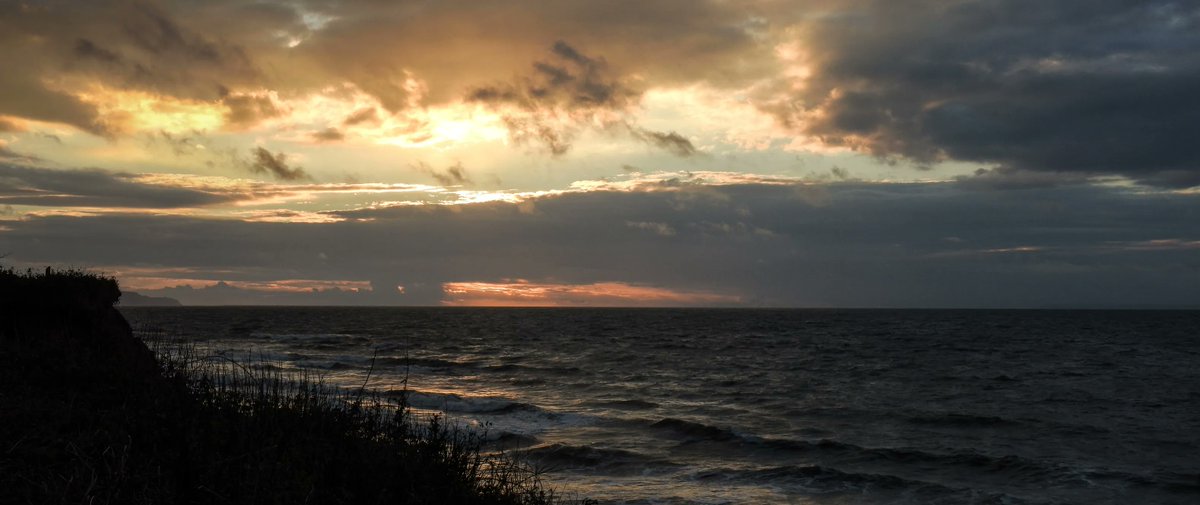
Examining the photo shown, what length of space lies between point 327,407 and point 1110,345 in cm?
8542

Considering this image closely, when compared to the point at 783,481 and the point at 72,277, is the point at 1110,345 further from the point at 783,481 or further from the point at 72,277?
the point at 72,277

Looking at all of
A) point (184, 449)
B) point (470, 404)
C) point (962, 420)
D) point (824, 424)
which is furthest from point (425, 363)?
point (184, 449)

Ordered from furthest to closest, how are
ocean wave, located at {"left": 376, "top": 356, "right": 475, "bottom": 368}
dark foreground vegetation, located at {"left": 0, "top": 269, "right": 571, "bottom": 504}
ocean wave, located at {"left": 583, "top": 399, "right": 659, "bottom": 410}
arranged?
1. ocean wave, located at {"left": 376, "top": 356, "right": 475, "bottom": 368}
2. ocean wave, located at {"left": 583, "top": 399, "right": 659, "bottom": 410}
3. dark foreground vegetation, located at {"left": 0, "top": 269, "right": 571, "bottom": 504}

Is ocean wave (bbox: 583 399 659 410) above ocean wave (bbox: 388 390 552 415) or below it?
below

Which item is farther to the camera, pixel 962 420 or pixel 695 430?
pixel 962 420

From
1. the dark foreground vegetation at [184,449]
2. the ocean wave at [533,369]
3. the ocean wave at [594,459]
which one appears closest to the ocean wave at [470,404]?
the ocean wave at [594,459]

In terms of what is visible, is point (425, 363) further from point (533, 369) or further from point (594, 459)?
point (594, 459)

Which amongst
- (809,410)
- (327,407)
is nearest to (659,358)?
(809,410)

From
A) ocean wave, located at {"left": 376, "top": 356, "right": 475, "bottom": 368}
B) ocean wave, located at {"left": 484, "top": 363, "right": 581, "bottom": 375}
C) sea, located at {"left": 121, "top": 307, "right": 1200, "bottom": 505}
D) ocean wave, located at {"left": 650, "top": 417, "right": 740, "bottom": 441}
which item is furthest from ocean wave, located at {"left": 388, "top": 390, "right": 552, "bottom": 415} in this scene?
ocean wave, located at {"left": 376, "top": 356, "right": 475, "bottom": 368}

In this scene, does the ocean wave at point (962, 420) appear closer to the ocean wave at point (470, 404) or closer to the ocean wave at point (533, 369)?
the ocean wave at point (470, 404)

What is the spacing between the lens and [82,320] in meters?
18.0

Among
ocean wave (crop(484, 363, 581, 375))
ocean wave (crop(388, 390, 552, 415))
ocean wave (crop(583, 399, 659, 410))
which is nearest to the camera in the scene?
ocean wave (crop(388, 390, 552, 415))

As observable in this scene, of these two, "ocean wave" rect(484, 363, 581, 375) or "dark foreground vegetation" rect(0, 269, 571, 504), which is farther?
"ocean wave" rect(484, 363, 581, 375)

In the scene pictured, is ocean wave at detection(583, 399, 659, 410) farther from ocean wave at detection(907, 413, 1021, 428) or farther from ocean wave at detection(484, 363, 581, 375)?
ocean wave at detection(484, 363, 581, 375)
